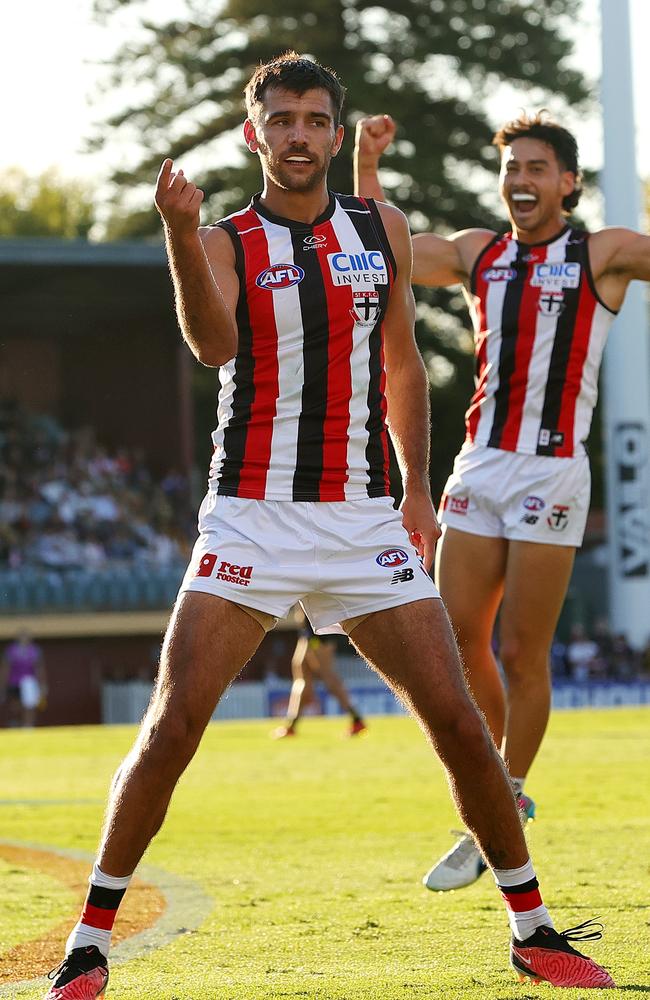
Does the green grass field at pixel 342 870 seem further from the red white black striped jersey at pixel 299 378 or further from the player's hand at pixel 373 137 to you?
the player's hand at pixel 373 137

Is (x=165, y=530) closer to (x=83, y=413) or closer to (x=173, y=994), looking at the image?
(x=83, y=413)

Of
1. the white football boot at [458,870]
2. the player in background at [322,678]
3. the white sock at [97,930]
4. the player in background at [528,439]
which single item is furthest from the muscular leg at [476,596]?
the player in background at [322,678]

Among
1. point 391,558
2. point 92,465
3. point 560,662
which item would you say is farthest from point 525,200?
point 92,465

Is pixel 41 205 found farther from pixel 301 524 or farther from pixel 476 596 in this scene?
pixel 301 524

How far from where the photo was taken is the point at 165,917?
658cm

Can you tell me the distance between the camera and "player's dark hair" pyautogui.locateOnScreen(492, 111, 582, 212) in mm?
7145

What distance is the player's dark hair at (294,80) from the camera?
503 centimetres

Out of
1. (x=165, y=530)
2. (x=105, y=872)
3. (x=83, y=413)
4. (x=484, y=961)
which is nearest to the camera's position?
(x=105, y=872)

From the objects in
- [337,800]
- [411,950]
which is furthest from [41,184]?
[411,950]

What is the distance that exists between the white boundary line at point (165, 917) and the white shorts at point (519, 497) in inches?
75.0

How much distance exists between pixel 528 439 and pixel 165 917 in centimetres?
243

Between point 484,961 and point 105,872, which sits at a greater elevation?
point 105,872

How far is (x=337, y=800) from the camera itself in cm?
1144

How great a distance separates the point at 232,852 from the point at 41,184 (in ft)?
190
